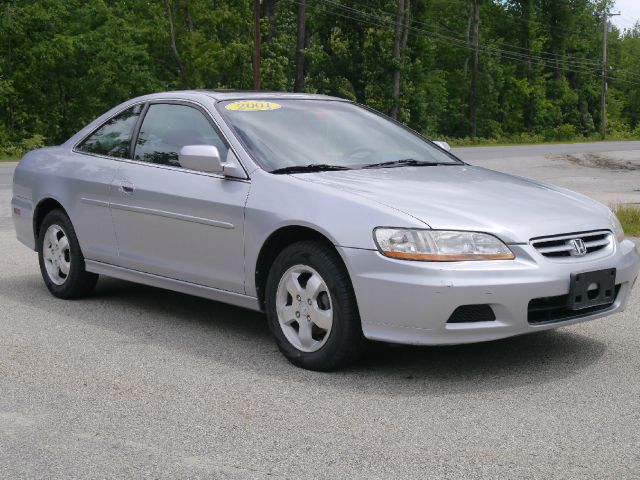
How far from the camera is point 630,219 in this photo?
42.3ft

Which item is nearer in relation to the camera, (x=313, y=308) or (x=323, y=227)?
(x=323, y=227)

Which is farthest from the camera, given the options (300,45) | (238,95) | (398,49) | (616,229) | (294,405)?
(398,49)

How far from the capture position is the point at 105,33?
4825cm

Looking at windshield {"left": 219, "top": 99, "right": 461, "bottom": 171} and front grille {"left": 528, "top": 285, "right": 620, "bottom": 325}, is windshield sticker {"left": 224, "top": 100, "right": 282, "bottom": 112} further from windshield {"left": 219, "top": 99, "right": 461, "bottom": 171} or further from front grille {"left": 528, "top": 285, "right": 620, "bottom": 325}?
front grille {"left": 528, "top": 285, "right": 620, "bottom": 325}

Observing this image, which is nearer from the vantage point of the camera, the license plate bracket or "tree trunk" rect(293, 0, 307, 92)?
the license plate bracket

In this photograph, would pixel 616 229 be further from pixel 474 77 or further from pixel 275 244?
pixel 474 77

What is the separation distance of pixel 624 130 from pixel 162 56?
175 feet

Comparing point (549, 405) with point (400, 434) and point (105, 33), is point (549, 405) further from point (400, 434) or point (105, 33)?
point (105, 33)

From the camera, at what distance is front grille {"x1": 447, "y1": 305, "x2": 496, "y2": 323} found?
16.9 feet

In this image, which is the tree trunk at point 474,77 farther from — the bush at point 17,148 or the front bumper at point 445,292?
the front bumper at point 445,292

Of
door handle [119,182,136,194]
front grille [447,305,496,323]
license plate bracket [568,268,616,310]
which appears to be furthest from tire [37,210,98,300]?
license plate bracket [568,268,616,310]

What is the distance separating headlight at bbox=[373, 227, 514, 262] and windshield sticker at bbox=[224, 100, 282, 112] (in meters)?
1.79

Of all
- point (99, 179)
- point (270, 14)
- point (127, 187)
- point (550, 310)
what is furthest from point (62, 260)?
point (270, 14)

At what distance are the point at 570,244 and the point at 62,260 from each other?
4.01m
